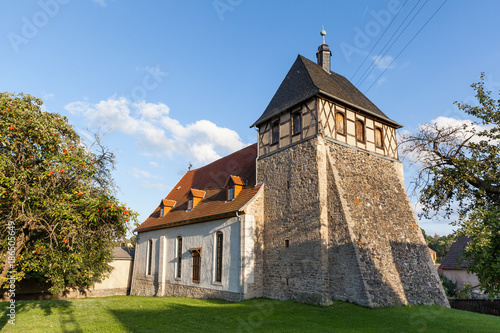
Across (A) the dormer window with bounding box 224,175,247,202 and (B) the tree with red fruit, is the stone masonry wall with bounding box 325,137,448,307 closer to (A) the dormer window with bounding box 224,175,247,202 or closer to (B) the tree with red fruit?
(A) the dormer window with bounding box 224,175,247,202

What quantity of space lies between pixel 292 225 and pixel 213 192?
7.26 metres

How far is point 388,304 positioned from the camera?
1340 cm

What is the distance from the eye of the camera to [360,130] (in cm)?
1772

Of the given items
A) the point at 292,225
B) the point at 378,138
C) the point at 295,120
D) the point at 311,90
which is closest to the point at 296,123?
the point at 295,120

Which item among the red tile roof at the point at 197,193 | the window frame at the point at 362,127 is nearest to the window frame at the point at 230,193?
the red tile roof at the point at 197,193

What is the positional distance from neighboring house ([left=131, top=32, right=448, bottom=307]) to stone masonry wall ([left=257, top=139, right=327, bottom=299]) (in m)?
0.05

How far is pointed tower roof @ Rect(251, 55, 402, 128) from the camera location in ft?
54.6

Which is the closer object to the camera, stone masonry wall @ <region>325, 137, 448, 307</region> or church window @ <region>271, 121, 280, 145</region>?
stone masonry wall @ <region>325, 137, 448, 307</region>

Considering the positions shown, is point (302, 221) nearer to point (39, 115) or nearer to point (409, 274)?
point (409, 274)

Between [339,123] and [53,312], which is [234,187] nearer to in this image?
[339,123]

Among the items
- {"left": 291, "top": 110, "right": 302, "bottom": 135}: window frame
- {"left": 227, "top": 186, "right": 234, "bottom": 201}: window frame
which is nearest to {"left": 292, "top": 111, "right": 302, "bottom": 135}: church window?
{"left": 291, "top": 110, "right": 302, "bottom": 135}: window frame

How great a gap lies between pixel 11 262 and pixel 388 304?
12899 mm

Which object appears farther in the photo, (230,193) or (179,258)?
(179,258)

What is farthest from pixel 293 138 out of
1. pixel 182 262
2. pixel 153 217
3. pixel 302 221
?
pixel 153 217
